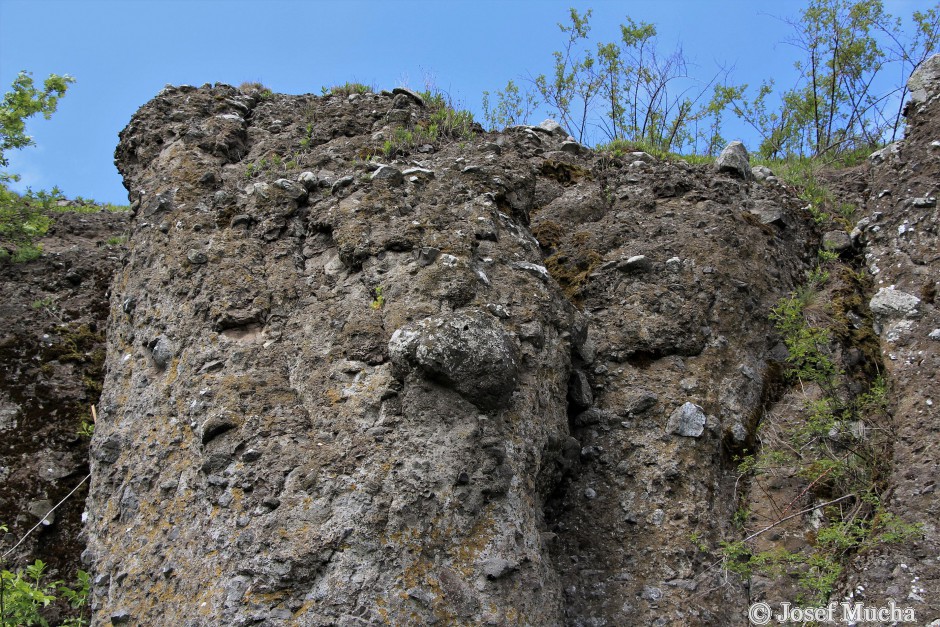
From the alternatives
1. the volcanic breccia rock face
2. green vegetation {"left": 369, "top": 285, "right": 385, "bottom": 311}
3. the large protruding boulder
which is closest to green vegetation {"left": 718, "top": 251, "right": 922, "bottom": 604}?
the volcanic breccia rock face

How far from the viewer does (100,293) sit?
8203mm

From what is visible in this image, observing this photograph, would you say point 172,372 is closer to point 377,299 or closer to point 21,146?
point 377,299

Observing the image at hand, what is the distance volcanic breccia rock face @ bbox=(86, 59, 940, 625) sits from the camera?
167 inches

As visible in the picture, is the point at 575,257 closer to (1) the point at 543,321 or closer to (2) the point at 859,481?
(1) the point at 543,321

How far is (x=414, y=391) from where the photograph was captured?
Result: 4.69 metres

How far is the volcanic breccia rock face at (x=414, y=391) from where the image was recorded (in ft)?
13.9

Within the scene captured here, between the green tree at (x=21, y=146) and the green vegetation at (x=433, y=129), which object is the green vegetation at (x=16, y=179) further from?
the green vegetation at (x=433, y=129)

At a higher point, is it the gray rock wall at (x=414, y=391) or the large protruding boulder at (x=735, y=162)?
the large protruding boulder at (x=735, y=162)

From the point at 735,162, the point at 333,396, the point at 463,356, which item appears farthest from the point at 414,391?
the point at 735,162

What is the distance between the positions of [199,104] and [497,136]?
344 cm

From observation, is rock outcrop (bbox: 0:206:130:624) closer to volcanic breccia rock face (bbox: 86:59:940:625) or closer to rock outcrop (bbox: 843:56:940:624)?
volcanic breccia rock face (bbox: 86:59:940:625)

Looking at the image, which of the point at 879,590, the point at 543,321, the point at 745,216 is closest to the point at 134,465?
the point at 543,321

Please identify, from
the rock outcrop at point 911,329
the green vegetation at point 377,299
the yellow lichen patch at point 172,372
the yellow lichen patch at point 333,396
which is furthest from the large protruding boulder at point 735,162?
the yellow lichen patch at point 172,372

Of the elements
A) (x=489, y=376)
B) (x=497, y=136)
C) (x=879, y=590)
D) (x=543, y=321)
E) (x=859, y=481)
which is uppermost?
(x=497, y=136)
